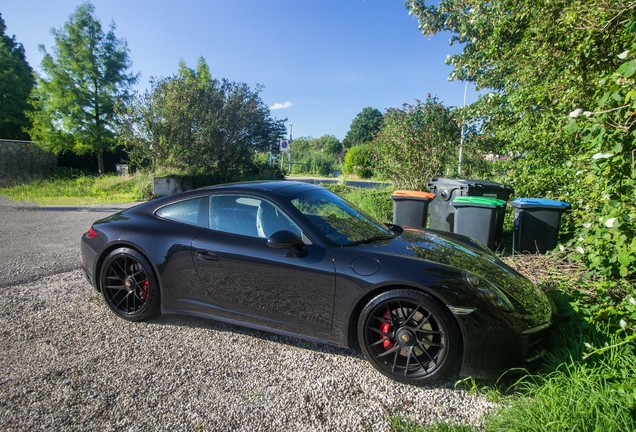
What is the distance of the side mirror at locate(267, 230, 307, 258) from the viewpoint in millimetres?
2688

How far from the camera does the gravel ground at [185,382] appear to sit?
2129 mm

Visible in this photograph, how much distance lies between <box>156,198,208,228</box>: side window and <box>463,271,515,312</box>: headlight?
213 cm

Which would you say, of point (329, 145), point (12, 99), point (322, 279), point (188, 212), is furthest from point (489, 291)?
point (329, 145)

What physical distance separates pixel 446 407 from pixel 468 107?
955cm

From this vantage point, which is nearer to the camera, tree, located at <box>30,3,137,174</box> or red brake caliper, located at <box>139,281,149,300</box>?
red brake caliper, located at <box>139,281,149,300</box>

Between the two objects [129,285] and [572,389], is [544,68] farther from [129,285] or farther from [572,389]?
[129,285]

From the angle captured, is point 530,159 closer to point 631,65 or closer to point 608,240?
point 608,240

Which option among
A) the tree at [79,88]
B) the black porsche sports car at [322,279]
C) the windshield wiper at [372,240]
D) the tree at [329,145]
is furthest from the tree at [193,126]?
the tree at [329,145]

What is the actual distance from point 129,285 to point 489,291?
117 inches

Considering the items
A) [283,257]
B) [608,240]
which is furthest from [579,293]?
[283,257]

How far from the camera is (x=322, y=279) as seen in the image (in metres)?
2.66

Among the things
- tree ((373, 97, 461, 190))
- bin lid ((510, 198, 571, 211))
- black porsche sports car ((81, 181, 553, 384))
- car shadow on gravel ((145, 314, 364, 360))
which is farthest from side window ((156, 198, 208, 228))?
tree ((373, 97, 461, 190))

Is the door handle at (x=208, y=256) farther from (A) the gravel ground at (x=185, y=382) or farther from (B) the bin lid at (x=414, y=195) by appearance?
(B) the bin lid at (x=414, y=195)

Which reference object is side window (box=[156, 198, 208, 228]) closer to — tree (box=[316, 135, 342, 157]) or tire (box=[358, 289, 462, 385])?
tire (box=[358, 289, 462, 385])
